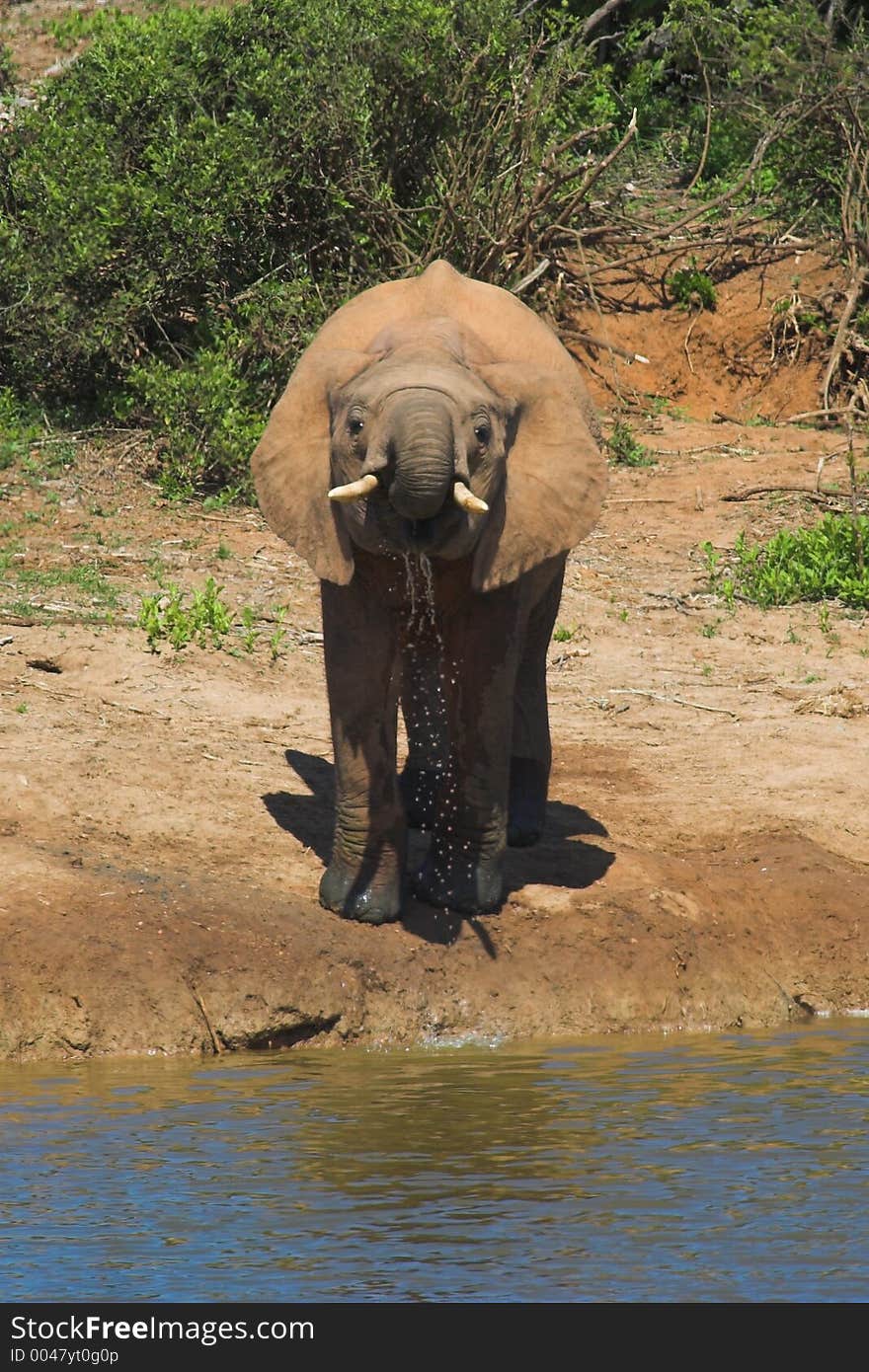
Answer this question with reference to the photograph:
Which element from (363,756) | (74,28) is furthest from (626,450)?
(74,28)

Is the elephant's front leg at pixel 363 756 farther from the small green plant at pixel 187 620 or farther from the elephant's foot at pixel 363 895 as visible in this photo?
the small green plant at pixel 187 620

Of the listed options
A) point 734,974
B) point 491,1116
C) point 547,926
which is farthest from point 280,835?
point 491,1116

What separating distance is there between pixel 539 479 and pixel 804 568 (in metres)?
4.89

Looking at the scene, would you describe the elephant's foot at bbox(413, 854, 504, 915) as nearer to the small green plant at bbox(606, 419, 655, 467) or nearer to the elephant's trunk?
the elephant's trunk

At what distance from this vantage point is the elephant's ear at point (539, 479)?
21.2 ft

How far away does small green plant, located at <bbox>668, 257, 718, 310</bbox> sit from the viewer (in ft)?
47.2

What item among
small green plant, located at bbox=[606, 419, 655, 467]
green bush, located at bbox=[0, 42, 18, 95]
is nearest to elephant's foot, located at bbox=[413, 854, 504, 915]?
small green plant, located at bbox=[606, 419, 655, 467]

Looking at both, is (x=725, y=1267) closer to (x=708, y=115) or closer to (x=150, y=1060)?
(x=150, y=1060)

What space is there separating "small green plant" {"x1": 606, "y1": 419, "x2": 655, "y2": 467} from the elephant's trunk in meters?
7.31

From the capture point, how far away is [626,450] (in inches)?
510

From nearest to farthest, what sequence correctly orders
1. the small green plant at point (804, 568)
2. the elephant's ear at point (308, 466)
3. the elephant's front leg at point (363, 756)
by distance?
the elephant's ear at point (308, 466)
the elephant's front leg at point (363, 756)
the small green plant at point (804, 568)

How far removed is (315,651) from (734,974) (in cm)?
337

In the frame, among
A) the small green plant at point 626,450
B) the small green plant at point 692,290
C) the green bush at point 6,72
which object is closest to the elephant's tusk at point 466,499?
the small green plant at point 626,450

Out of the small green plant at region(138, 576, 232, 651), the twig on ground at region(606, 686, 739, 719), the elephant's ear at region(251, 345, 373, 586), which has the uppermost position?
the elephant's ear at region(251, 345, 373, 586)
